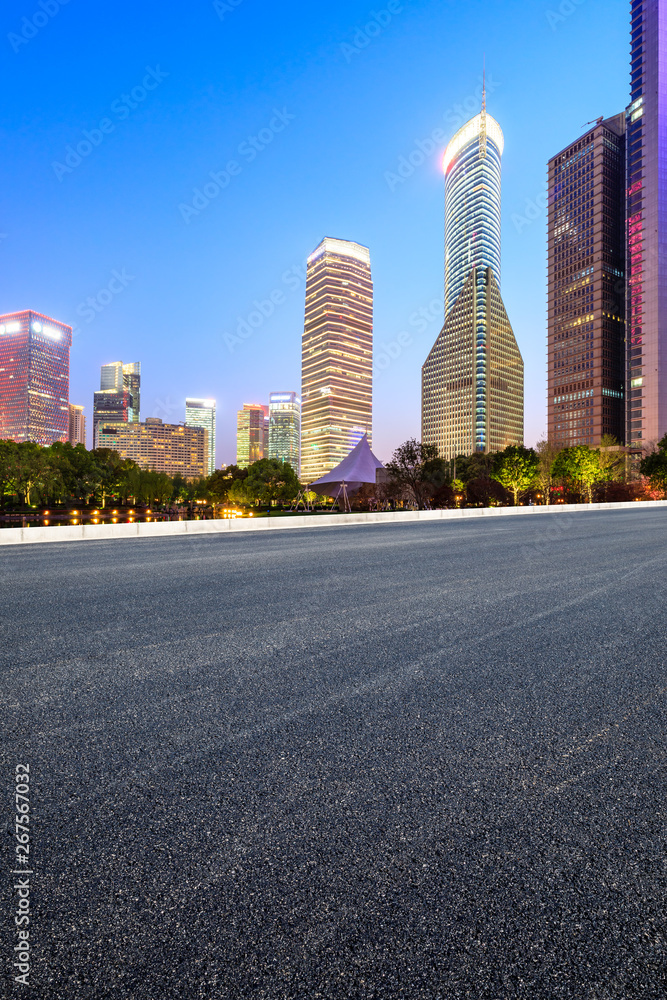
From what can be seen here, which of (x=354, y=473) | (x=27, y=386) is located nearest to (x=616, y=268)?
(x=354, y=473)

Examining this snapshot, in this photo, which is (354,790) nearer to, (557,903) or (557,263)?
(557,903)

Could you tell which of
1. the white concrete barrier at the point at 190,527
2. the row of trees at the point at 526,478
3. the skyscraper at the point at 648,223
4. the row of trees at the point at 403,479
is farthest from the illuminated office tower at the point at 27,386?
the skyscraper at the point at 648,223

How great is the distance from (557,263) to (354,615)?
7903 inches

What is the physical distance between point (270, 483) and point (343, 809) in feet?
278

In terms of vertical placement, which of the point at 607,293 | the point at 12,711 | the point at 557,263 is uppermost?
the point at 557,263

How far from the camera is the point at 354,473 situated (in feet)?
Answer: 235

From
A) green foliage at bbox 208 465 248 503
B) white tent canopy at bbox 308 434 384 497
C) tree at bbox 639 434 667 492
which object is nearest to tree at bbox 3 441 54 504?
white tent canopy at bbox 308 434 384 497

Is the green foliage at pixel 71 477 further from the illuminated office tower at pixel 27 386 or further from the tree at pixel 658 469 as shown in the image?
the illuminated office tower at pixel 27 386

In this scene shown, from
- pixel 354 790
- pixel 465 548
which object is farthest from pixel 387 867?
pixel 465 548

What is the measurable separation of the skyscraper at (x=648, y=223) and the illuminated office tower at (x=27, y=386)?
194 m

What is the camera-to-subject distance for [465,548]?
13.3m

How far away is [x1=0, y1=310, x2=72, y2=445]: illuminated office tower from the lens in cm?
18675

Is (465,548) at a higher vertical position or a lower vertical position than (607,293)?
lower

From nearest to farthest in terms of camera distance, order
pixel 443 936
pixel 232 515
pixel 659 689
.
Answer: pixel 443 936
pixel 659 689
pixel 232 515
